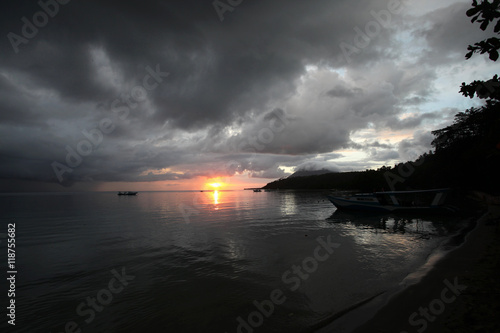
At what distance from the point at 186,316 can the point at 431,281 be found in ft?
35.2

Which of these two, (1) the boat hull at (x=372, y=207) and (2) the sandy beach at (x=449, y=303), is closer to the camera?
(2) the sandy beach at (x=449, y=303)

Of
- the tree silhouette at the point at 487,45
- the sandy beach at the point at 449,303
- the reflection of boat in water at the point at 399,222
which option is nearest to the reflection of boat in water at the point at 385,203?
the reflection of boat in water at the point at 399,222

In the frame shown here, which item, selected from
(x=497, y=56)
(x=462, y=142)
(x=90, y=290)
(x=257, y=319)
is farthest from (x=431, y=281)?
(x=462, y=142)

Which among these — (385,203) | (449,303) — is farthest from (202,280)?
(385,203)

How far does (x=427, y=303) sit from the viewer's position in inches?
330

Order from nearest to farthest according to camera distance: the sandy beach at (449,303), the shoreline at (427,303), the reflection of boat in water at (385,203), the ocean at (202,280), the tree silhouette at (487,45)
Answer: the tree silhouette at (487,45)
the sandy beach at (449,303)
the shoreline at (427,303)
the ocean at (202,280)
the reflection of boat in water at (385,203)

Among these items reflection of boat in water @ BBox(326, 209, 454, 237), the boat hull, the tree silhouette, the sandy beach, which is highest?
the tree silhouette

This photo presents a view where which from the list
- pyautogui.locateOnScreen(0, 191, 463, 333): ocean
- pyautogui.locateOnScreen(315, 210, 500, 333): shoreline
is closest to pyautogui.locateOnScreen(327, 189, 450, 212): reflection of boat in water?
pyautogui.locateOnScreen(0, 191, 463, 333): ocean

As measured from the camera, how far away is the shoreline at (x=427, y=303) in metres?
7.12

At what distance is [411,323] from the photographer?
23.7 ft

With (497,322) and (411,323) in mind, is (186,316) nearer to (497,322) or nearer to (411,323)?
(411,323)

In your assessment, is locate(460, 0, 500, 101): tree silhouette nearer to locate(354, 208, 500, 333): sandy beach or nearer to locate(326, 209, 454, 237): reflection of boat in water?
locate(354, 208, 500, 333): sandy beach

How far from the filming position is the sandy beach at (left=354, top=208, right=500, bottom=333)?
6.77 m

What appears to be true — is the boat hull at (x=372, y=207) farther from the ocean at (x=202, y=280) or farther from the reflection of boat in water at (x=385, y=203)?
the ocean at (x=202, y=280)
